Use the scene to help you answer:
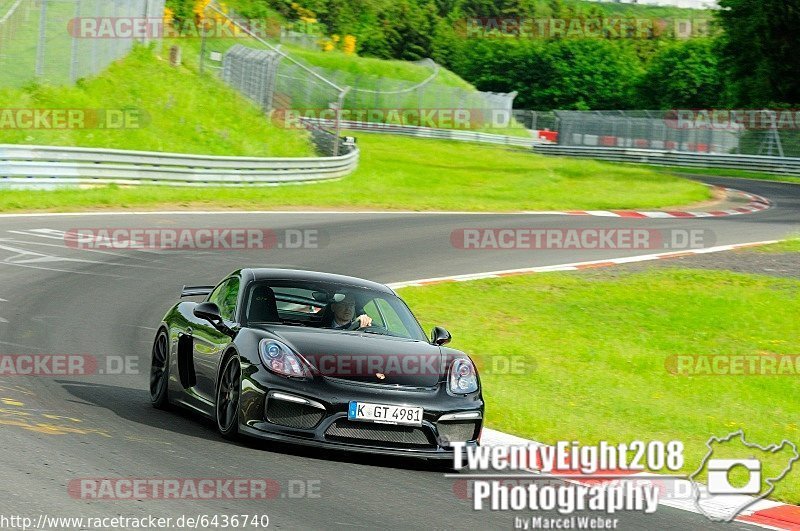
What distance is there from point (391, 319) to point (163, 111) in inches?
1082

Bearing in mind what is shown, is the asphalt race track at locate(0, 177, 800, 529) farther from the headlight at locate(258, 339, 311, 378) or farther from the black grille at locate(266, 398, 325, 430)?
the headlight at locate(258, 339, 311, 378)

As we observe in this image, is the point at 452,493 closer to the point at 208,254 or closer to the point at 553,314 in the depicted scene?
the point at 553,314

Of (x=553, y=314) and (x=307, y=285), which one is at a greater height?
(x=307, y=285)

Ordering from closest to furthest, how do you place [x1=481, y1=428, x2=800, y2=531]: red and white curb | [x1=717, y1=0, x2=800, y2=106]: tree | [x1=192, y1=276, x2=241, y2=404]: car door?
[x1=481, y1=428, x2=800, y2=531]: red and white curb → [x1=192, y1=276, x2=241, y2=404]: car door → [x1=717, y1=0, x2=800, y2=106]: tree

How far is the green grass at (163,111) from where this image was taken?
101ft

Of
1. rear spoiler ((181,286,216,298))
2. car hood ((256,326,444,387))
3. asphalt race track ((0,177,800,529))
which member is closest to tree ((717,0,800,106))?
asphalt race track ((0,177,800,529))

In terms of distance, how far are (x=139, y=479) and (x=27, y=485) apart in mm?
612

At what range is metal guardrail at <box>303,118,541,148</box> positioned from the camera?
69062mm

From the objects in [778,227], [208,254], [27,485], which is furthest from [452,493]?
[778,227]

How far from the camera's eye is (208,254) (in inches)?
784
